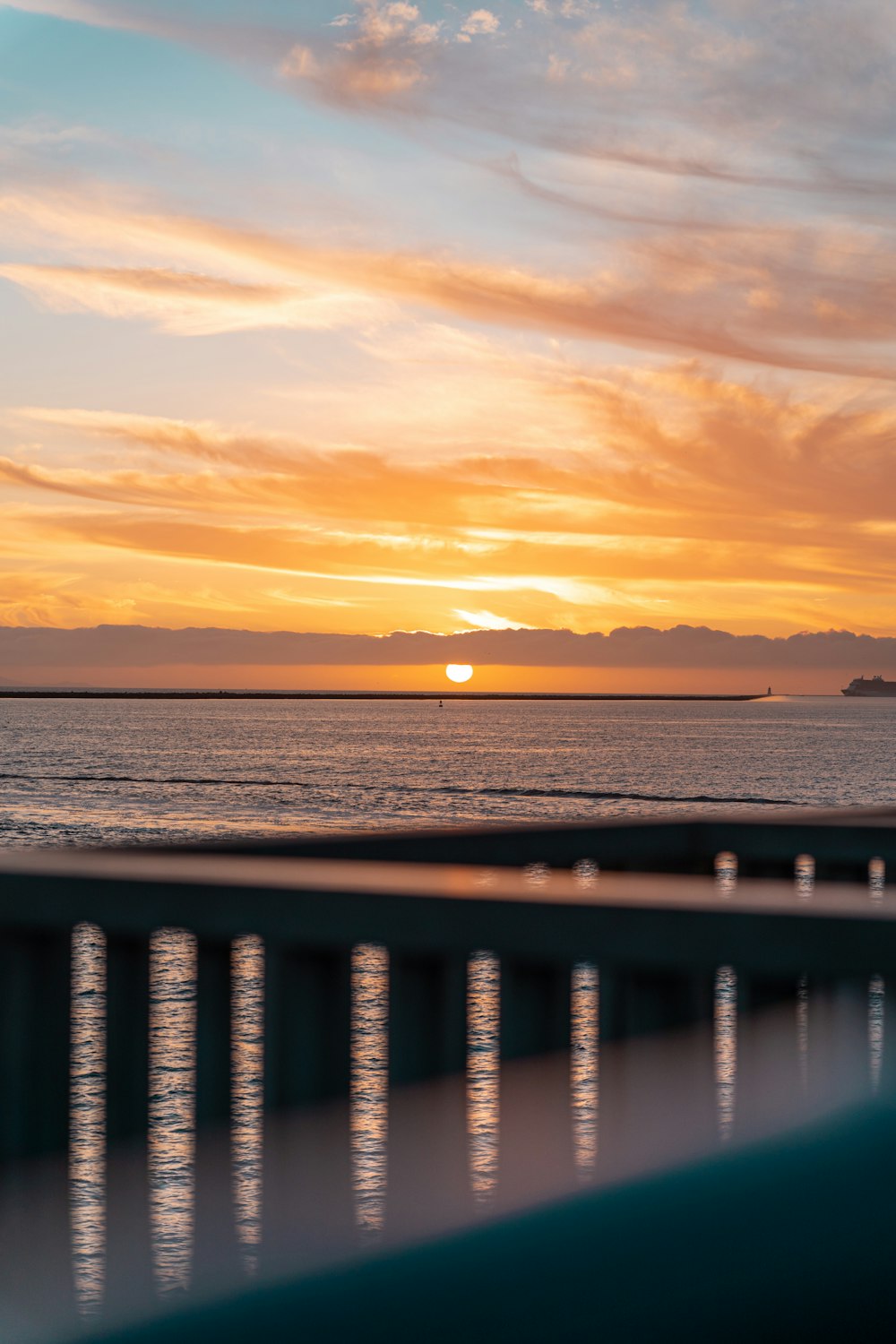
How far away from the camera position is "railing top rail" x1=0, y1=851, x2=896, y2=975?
8.06ft

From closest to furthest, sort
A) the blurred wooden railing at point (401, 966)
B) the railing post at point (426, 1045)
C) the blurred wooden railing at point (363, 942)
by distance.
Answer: the railing post at point (426, 1045), the blurred wooden railing at point (401, 966), the blurred wooden railing at point (363, 942)

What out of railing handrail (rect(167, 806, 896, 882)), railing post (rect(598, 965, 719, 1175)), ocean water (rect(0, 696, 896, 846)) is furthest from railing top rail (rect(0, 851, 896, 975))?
ocean water (rect(0, 696, 896, 846))

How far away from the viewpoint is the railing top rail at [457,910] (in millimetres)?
2457

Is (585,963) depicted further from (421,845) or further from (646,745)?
(646,745)

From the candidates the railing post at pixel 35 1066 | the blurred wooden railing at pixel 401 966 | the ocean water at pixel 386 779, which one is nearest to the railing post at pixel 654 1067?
the blurred wooden railing at pixel 401 966

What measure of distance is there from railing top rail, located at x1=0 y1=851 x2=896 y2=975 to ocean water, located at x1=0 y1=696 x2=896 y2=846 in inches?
1764

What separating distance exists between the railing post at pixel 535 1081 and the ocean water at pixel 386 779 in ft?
149

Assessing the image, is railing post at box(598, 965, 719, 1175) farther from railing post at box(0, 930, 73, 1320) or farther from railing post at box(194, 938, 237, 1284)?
railing post at box(0, 930, 73, 1320)

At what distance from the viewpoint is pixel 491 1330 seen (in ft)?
3.63

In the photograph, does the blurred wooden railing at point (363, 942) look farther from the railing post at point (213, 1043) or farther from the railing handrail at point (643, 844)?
the railing handrail at point (643, 844)

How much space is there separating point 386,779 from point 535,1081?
78009 millimetres

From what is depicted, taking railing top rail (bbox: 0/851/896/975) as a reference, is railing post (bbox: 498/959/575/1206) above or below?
below

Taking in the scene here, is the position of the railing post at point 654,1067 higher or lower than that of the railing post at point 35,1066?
higher

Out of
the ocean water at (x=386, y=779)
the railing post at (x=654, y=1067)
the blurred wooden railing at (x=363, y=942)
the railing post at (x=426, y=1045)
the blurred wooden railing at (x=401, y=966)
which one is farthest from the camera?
the ocean water at (x=386, y=779)
